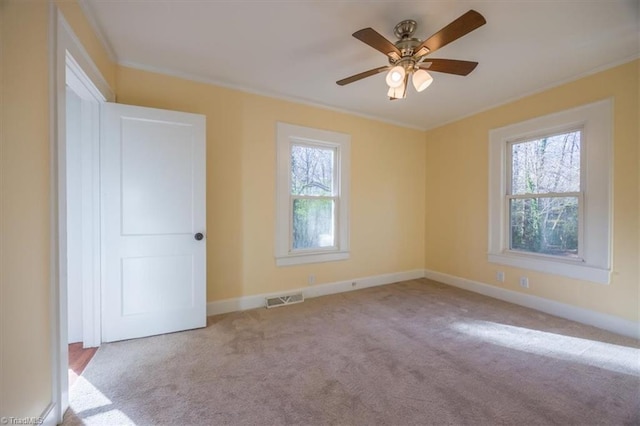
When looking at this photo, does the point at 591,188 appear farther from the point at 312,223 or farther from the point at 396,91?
the point at 312,223

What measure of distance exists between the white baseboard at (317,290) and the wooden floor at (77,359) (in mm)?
974

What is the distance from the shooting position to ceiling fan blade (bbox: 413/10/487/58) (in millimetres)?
1444

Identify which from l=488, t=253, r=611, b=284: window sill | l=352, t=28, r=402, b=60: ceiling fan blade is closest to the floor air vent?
l=488, t=253, r=611, b=284: window sill

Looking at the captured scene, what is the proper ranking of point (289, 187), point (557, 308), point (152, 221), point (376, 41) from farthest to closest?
point (289, 187) < point (557, 308) < point (152, 221) < point (376, 41)

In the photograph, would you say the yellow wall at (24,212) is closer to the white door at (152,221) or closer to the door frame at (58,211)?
the door frame at (58,211)

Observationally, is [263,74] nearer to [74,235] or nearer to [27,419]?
[74,235]

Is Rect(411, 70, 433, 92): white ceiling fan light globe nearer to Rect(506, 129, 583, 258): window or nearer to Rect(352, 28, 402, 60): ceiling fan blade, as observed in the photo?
Rect(352, 28, 402, 60): ceiling fan blade

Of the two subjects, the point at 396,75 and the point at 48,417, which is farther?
the point at 396,75

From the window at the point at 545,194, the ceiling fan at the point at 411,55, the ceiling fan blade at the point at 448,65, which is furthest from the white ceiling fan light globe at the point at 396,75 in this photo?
the window at the point at 545,194

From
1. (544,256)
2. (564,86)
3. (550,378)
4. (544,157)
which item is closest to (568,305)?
(544,256)

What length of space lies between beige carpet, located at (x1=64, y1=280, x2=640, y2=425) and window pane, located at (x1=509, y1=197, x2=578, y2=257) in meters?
0.79

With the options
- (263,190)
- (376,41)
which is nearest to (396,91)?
(376,41)

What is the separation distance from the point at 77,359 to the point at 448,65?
3.59 m

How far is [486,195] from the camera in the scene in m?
3.54
